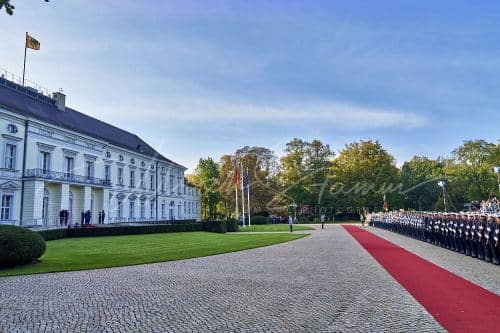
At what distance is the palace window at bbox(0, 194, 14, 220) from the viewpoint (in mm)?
30781

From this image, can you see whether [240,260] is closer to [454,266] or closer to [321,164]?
[454,266]

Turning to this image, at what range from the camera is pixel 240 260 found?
14.3m

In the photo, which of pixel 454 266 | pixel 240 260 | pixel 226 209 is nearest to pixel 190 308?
pixel 240 260

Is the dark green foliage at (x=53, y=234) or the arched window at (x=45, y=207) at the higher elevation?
the arched window at (x=45, y=207)

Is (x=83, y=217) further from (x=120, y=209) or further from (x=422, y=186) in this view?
(x=422, y=186)

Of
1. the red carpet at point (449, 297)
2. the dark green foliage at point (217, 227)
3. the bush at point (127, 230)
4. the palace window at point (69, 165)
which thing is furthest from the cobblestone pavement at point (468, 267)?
the palace window at point (69, 165)

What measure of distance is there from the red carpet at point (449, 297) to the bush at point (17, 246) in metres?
11.1

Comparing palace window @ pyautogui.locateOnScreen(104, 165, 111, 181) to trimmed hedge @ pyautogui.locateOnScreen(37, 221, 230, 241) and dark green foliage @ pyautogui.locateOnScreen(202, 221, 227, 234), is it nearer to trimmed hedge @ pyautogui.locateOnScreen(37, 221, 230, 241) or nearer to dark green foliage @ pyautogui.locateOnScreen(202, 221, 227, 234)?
trimmed hedge @ pyautogui.locateOnScreen(37, 221, 230, 241)

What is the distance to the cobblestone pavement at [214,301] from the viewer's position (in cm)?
604

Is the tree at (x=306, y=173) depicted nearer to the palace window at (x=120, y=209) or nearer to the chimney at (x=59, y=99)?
the palace window at (x=120, y=209)

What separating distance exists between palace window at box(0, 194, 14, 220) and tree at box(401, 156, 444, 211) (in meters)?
61.3

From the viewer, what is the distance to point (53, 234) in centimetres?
2498

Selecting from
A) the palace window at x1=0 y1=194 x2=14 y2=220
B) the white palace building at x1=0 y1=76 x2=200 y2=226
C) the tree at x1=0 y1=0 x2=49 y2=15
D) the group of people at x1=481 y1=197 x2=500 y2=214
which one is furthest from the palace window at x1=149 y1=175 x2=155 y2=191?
the tree at x1=0 y1=0 x2=49 y2=15

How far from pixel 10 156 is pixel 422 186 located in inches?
2618
